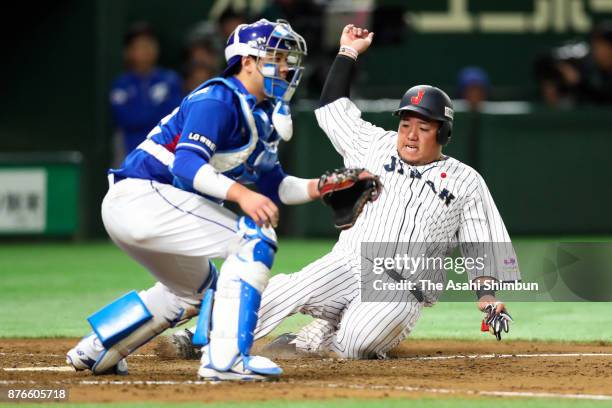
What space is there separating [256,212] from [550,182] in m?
9.56

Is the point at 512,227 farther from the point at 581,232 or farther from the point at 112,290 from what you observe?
the point at 112,290

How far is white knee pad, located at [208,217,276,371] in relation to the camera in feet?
18.4

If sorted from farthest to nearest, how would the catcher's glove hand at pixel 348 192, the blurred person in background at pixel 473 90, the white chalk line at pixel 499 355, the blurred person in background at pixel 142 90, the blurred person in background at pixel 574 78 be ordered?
the blurred person in background at pixel 574 78
the blurred person in background at pixel 473 90
the blurred person in background at pixel 142 90
the white chalk line at pixel 499 355
the catcher's glove hand at pixel 348 192

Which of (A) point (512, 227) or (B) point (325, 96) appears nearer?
(B) point (325, 96)

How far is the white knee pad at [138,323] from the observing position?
6.00 m

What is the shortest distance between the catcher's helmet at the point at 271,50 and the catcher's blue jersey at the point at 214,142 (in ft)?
0.37

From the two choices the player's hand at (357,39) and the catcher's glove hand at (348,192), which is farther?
the player's hand at (357,39)

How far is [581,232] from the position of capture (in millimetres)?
14758

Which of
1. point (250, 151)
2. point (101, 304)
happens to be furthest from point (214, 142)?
point (101, 304)

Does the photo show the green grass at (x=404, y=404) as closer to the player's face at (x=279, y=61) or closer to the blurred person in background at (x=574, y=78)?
the player's face at (x=279, y=61)

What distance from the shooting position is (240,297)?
221 inches

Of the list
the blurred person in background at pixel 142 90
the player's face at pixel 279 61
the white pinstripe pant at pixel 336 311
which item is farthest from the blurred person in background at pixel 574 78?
the player's face at pixel 279 61

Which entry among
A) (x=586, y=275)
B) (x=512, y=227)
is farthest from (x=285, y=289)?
(x=512, y=227)

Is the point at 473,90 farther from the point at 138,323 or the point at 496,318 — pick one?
the point at 138,323
